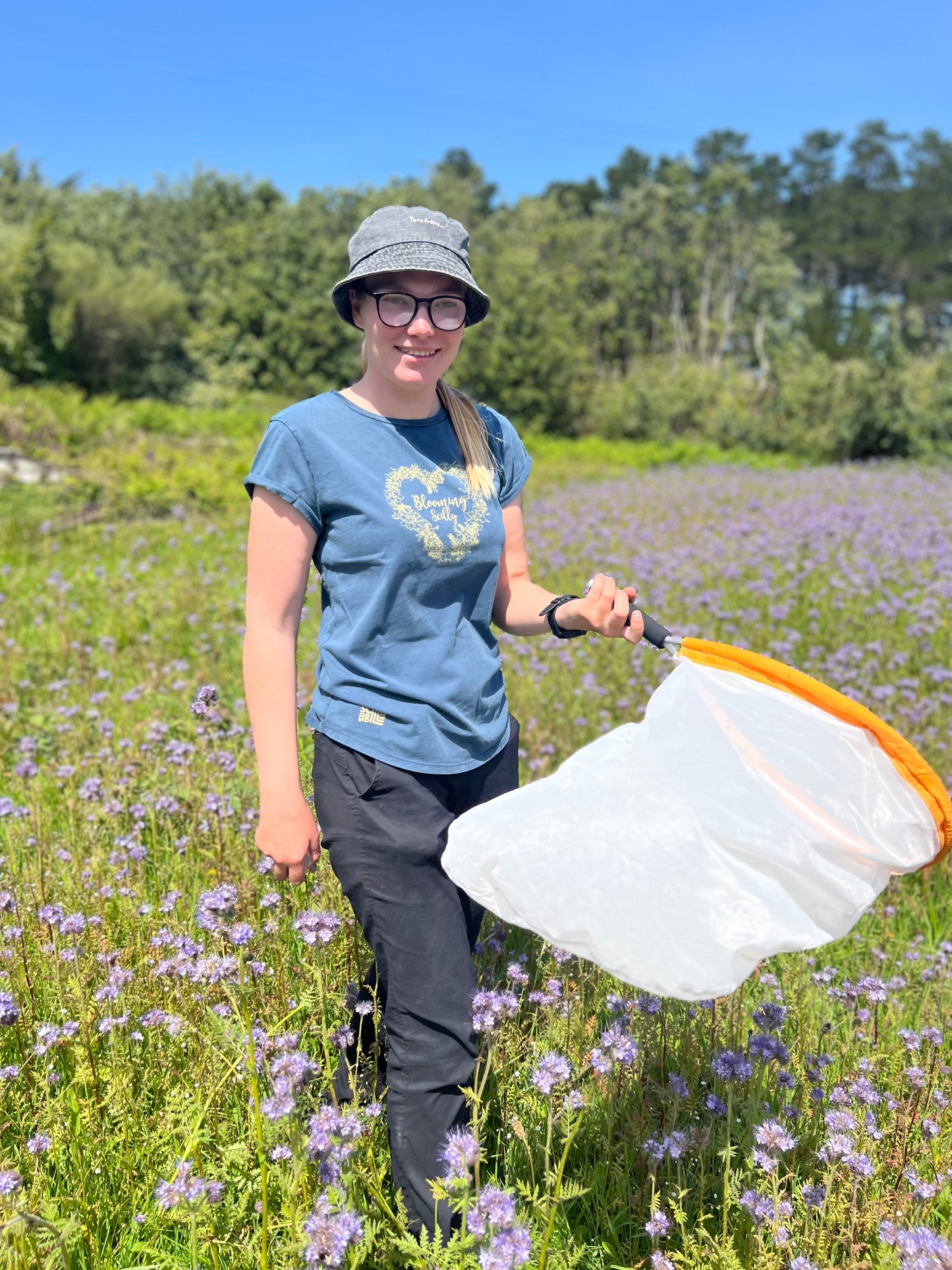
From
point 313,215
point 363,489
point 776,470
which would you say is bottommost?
point 776,470

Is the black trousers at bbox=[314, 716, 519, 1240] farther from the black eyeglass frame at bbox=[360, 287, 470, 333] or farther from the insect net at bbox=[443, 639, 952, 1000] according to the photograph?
the black eyeglass frame at bbox=[360, 287, 470, 333]

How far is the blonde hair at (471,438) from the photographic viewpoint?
1.95 metres

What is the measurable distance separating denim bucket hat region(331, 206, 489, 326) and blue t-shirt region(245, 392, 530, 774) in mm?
275

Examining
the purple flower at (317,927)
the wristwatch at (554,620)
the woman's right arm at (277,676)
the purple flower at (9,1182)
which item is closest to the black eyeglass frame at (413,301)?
the woman's right arm at (277,676)

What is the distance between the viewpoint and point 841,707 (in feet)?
5.07

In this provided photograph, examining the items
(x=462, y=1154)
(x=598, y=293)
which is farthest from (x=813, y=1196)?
(x=598, y=293)

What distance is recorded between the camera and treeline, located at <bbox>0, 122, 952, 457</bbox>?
23.9 m

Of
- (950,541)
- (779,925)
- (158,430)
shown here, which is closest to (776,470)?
(950,541)

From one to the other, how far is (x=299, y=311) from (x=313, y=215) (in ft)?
37.8

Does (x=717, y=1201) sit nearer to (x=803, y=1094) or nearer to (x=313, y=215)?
(x=803, y=1094)

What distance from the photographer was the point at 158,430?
16984 millimetres

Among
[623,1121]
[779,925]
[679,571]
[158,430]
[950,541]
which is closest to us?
[779,925]

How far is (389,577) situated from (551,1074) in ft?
3.07

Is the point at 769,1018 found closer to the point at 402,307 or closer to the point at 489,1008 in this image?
the point at 489,1008
